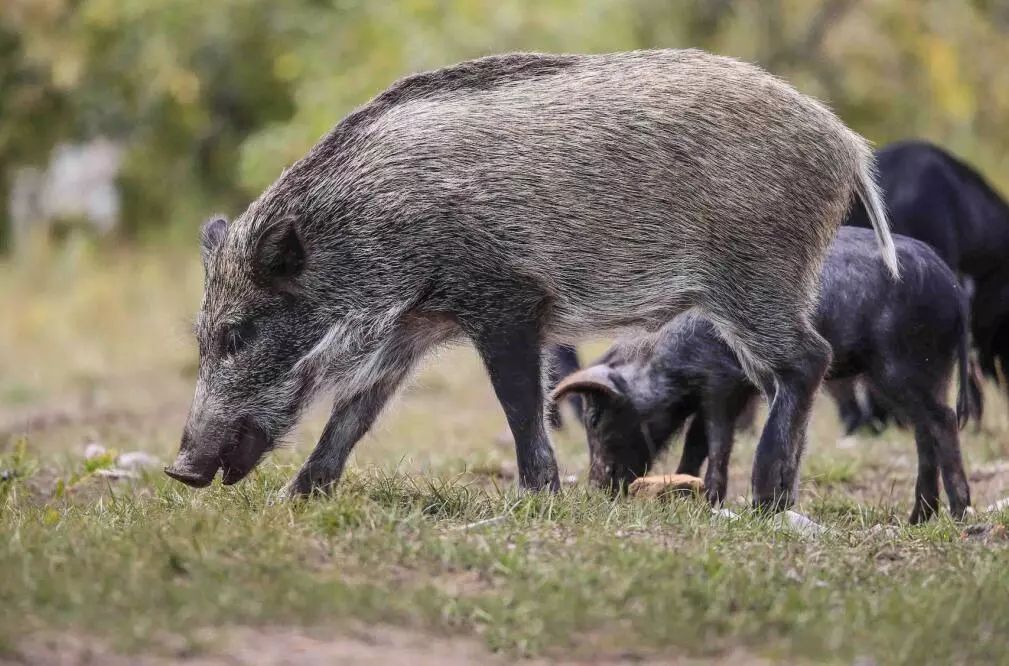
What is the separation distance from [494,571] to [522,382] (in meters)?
1.22

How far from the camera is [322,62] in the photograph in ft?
49.4

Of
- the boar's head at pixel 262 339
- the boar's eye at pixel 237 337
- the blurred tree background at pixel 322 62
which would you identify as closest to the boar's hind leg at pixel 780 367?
the boar's head at pixel 262 339

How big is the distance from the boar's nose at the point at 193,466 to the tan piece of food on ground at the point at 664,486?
5.64 ft

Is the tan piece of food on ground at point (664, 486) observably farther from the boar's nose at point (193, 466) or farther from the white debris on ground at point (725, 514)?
the boar's nose at point (193, 466)

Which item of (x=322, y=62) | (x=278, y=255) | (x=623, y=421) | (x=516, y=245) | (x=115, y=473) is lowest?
(x=623, y=421)

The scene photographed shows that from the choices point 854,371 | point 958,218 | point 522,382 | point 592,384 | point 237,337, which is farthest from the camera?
point 958,218

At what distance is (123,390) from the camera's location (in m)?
12.6

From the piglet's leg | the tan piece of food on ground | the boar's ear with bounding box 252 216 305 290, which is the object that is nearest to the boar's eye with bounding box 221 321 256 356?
the boar's ear with bounding box 252 216 305 290

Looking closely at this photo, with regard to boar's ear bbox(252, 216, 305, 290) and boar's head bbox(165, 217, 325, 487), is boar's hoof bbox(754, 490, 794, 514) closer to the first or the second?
boar's head bbox(165, 217, 325, 487)

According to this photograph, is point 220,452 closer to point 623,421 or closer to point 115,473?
point 115,473

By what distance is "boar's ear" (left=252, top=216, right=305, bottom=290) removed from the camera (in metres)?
5.70

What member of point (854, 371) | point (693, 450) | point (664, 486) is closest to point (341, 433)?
point (664, 486)

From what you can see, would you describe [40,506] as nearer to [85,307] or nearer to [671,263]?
[671,263]

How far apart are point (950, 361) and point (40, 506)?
3878 millimetres
